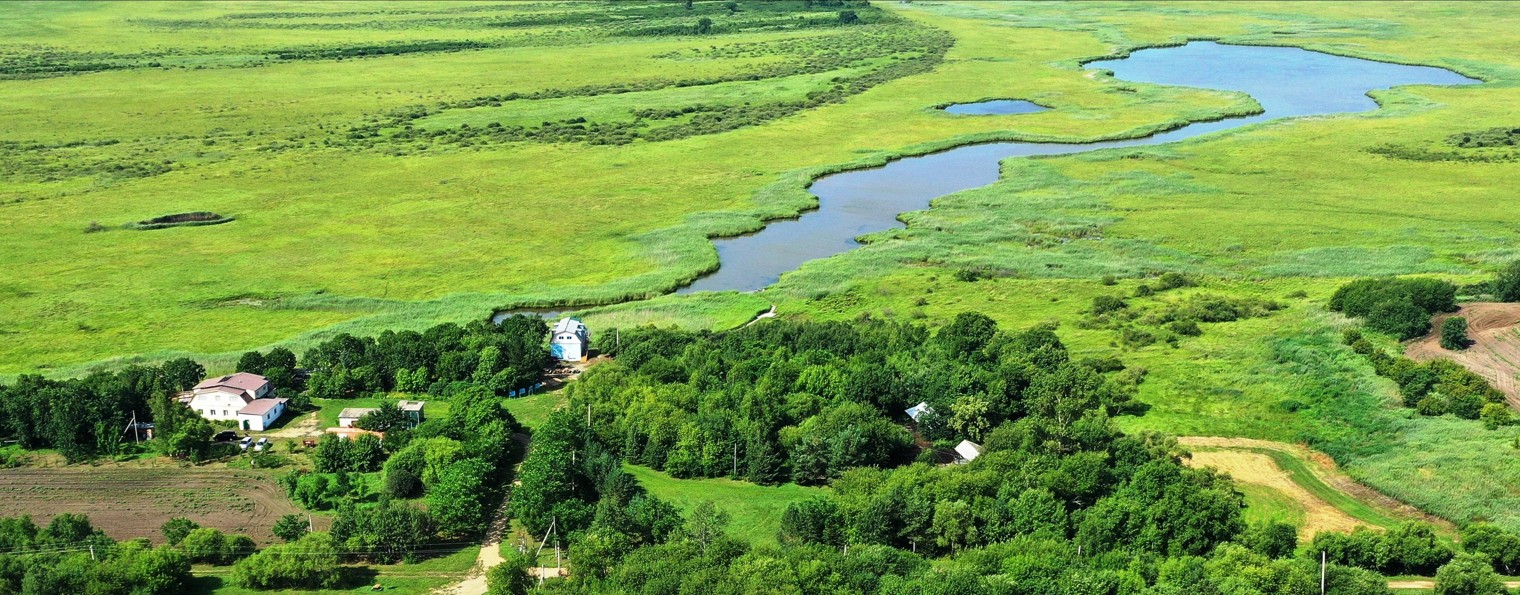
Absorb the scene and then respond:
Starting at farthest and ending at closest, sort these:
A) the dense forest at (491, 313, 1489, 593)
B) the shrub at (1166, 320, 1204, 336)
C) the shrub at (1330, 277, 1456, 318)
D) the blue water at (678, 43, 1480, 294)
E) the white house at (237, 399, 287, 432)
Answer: the blue water at (678, 43, 1480, 294) < the shrub at (1166, 320, 1204, 336) < the shrub at (1330, 277, 1456, 318) < the white house at (237, 399, 287, 432) < the dense forest at (491, 313, 1489, 593)

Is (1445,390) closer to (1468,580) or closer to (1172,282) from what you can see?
(1468,580)

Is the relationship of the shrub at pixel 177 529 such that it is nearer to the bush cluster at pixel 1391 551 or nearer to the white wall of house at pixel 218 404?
the white wall of house at pixel 218 404

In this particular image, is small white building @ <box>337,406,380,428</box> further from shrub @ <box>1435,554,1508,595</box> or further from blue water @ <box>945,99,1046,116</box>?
blue water @ <box>945,99,1046,116</box>

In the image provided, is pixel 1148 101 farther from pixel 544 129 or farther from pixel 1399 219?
pixel 544 129

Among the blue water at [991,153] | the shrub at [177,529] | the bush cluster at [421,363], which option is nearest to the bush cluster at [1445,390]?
the blue water at [991,153]

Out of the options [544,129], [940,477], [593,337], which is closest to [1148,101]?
[544,129]

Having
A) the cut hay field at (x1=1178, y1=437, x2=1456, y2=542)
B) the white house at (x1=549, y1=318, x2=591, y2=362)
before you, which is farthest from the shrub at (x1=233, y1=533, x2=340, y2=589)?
the cut hay field at (x1=1178, y1=437, x2=1456, y2=542)

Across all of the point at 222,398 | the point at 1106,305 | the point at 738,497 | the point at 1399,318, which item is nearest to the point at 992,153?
the point at 1106,305
